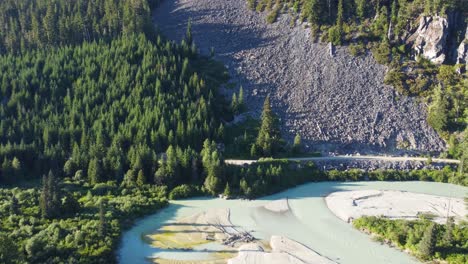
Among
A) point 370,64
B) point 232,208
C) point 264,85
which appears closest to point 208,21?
point 264,85

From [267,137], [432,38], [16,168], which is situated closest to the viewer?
[16,168]

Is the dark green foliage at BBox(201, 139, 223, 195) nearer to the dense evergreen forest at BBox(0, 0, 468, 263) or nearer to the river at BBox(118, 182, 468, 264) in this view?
the dense evergreen forest at BBox(0, 0, 468, 263)

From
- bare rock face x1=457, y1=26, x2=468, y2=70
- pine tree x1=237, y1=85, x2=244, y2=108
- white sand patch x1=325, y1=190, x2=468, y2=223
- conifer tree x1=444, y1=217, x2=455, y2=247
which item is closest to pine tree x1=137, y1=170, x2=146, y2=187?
pine tree x1=237, y1=85, x2=244, y2=108

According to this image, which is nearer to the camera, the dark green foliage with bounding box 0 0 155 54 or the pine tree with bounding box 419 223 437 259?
the pine tree with bounding box 419 223 437 259

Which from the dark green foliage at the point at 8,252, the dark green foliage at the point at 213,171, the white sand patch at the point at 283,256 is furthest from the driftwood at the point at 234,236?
the dark green foliage at the point at 8,252

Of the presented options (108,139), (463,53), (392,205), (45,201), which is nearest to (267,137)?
(392,205)

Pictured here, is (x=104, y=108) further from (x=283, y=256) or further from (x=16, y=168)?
(x=283, y=256)
